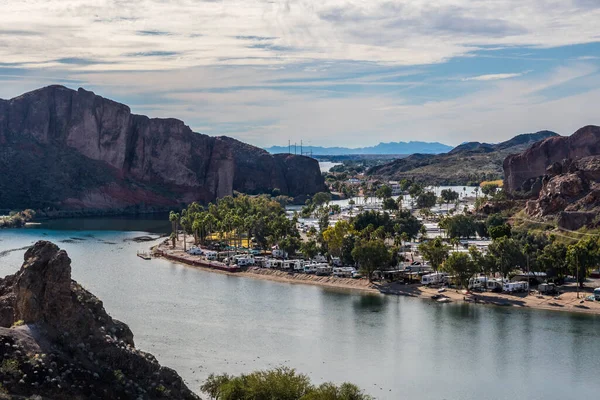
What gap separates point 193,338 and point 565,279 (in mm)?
43141

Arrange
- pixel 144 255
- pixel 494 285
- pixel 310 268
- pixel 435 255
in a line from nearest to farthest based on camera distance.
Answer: pixel 494 285, pixel 435 255, pixel 310 268, pixel 144 255

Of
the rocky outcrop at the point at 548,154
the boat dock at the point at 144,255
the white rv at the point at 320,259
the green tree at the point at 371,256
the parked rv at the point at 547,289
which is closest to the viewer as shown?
the parked rv at the point at 547,289

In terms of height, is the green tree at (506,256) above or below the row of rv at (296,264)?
above

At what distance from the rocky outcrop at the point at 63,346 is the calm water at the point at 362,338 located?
12642mm

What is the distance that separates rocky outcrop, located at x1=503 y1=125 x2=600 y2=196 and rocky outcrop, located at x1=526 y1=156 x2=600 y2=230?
30478mm

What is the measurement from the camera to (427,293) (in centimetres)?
8312

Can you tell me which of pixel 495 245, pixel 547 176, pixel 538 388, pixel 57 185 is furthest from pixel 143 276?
pixel 57 185

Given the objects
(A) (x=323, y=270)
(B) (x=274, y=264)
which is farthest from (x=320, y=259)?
(A) (x=323, y=270)

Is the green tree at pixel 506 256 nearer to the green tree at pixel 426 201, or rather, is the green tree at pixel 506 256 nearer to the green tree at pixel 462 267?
the green tree at pixel 462 267

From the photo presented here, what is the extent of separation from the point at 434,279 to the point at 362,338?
2389 centimetres

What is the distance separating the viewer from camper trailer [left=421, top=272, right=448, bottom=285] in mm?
86562

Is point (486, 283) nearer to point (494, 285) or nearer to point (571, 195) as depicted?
point (494, 285)

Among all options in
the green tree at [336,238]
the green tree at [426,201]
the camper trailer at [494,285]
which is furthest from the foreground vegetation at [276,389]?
the green tree at [426,201]

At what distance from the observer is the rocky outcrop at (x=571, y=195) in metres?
107
